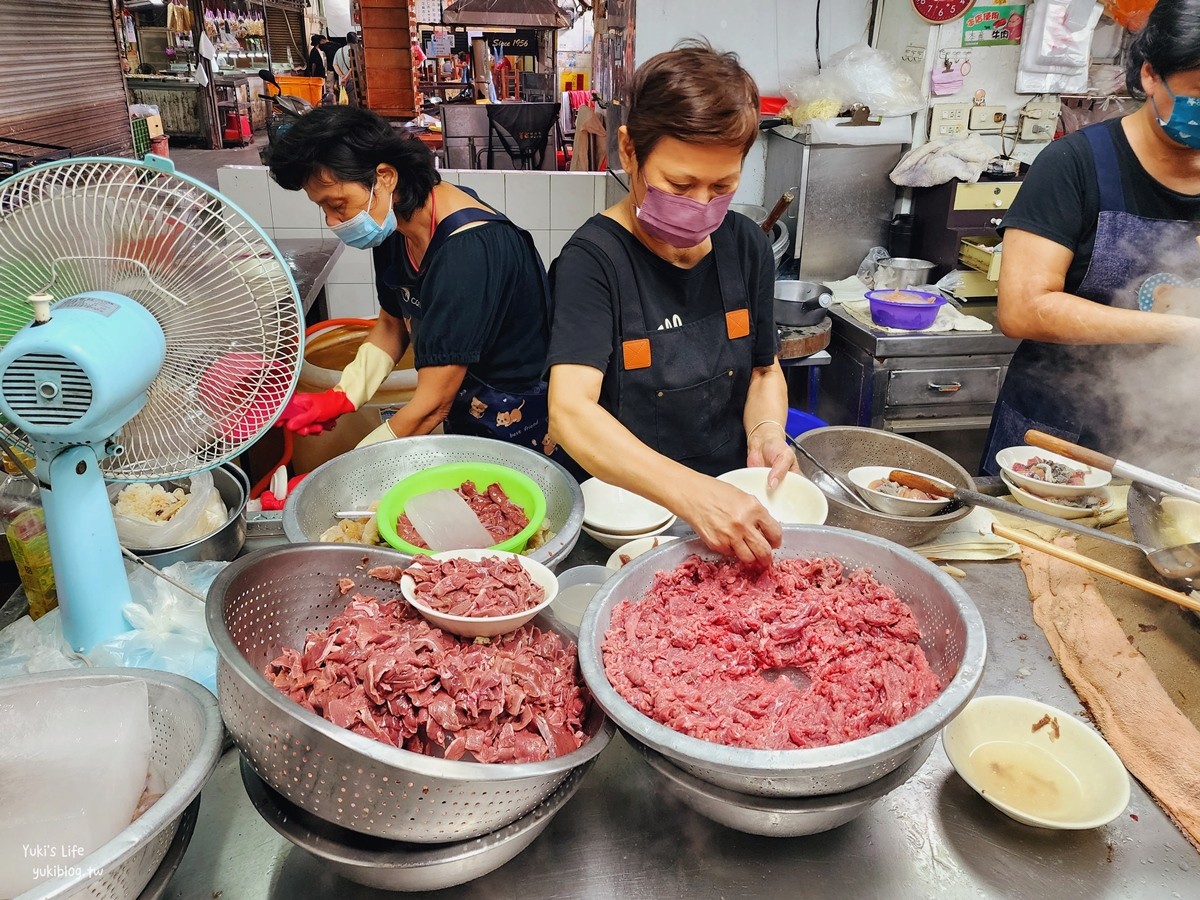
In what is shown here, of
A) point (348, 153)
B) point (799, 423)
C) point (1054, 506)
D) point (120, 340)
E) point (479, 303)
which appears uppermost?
point (348, 153)

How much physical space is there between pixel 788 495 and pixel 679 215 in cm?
75

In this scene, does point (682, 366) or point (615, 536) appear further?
point (682, 366)

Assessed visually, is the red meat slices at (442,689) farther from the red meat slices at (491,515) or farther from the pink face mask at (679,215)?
the pink face mask at (679,215)

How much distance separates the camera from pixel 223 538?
196 cm

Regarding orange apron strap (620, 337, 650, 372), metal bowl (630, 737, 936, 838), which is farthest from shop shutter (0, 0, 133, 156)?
metal bowl (630, 737, 936, 838)

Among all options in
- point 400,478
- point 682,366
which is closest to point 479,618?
point 400,478

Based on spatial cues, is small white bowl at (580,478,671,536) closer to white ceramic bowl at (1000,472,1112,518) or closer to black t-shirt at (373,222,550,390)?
black t-shirt at (373,222,550,390)

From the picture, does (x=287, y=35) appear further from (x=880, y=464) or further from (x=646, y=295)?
(x=880, y=464)

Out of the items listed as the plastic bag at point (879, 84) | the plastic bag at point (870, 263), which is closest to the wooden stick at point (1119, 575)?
the plastic bag at point (870, 263)

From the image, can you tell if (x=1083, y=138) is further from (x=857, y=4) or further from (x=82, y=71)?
(x=82, y=71)

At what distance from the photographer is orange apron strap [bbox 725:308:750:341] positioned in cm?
229

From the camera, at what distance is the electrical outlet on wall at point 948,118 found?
4.79 metres

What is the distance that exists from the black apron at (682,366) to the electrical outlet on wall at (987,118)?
3506 mm

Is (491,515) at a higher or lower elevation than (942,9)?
lower
